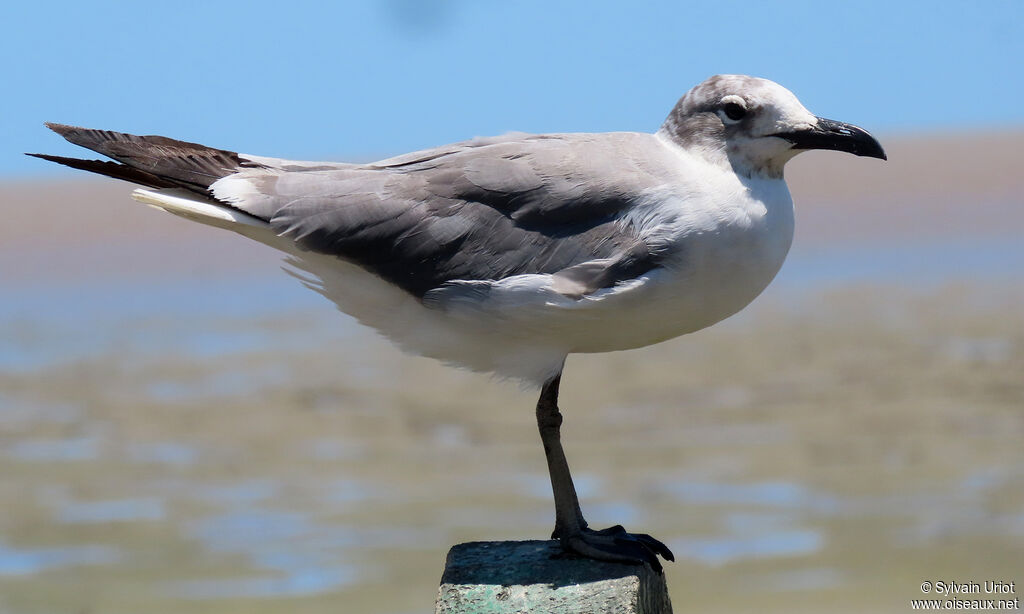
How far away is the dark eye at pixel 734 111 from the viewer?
5.13 metres

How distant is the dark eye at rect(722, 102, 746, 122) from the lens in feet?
16.8

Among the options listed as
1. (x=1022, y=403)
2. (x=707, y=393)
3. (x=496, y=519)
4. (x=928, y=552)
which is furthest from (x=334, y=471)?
(x=1022, y=403)

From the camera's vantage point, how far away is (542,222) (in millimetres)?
5172

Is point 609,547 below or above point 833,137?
below

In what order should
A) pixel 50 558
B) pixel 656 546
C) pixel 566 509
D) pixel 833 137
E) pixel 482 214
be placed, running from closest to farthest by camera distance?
pixel 833 137 → pixel 482 214 → pixel 566 509 → pixel 656 546 → pixel 50 558

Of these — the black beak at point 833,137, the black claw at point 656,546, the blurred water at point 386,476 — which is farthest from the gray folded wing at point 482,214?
the blurred water at point 386,476

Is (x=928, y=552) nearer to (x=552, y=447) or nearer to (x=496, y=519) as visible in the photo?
(x=496, y=519)

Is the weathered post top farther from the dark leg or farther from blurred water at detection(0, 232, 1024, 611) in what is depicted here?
blurred water at detection(0, 232, 1024, 611)

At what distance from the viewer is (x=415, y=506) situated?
1162cm

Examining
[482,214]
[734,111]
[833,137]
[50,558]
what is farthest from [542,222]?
[50,558]

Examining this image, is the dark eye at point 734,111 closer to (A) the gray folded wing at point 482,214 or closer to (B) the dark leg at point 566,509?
(A) the gray folded wing at point 482,214

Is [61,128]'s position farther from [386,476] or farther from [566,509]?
[386,476]

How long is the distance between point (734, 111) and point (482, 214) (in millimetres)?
1059

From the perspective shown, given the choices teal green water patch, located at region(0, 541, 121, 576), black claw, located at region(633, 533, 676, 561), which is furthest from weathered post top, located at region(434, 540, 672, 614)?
teal green water patch, located at region(0, 541, 121, 576)
